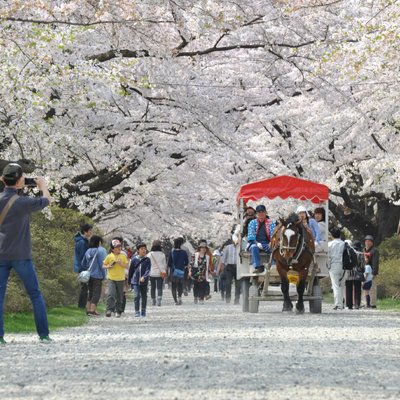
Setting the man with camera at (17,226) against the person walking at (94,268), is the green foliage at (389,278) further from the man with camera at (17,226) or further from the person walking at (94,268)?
the man with camera at (17,226)

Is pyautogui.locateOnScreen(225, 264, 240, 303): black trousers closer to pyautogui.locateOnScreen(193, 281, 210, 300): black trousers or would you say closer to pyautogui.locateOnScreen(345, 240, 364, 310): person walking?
pyautogui.locateOnScreen(193, 281, 210, 300): black trousers

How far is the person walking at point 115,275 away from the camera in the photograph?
21312 mm

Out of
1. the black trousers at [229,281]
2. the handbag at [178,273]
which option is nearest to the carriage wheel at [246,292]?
the handbag at [178,273]

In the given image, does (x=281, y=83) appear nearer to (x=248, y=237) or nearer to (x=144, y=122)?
(x=144, y=122)

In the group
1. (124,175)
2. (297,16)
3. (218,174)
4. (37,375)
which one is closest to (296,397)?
(37,375)

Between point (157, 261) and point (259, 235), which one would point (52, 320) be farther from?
point (157, 261)

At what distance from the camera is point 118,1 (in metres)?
17.6

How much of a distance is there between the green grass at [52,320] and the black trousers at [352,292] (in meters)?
6.86

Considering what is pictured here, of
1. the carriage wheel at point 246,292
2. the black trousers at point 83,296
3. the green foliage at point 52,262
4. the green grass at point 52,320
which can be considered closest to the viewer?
the green grass at point 52,320

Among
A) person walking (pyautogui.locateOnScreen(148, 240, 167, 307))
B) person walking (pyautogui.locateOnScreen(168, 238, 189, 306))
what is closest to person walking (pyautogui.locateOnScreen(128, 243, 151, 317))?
person walking (pyautogui.locateOnScreen(148, 240, 167, 307))

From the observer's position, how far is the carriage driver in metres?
22.3

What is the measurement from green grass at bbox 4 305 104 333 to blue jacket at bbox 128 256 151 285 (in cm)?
119

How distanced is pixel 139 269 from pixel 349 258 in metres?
5.59

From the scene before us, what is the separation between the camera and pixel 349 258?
1003 inches
